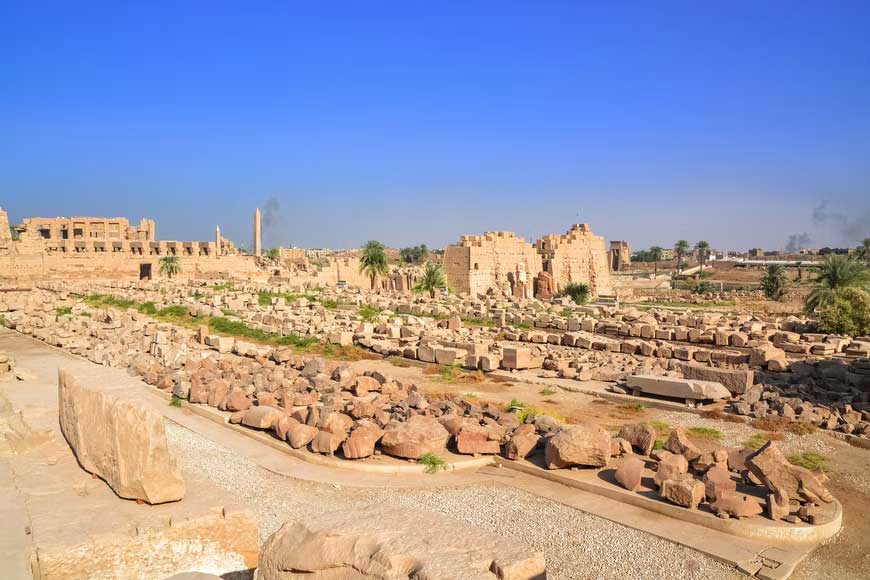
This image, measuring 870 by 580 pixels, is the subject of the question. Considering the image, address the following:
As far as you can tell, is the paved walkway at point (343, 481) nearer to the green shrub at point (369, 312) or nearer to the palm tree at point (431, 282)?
the green shrub at point (369, 312)

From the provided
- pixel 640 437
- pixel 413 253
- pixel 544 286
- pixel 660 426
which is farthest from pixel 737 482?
pixel 413 253

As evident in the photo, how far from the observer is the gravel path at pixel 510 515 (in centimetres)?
590

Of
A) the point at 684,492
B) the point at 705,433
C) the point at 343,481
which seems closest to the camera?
the point at 684,492

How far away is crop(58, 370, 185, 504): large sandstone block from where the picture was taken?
17.6ft

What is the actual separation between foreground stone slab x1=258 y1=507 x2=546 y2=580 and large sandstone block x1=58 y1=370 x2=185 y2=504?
5.01ft

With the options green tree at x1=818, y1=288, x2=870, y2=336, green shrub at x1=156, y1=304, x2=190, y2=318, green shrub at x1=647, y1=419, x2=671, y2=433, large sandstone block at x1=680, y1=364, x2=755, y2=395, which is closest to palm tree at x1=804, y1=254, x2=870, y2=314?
green tree at x1=818, y1=288, x2=870, y2=336

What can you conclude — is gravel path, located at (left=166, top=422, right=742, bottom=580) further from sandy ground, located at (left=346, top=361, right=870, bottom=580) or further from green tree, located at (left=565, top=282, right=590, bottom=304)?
green tree, located at (left=565, top=282, right=590, bottom=304)

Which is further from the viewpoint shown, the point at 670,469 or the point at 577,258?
the point at 577,258

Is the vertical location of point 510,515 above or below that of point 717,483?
below

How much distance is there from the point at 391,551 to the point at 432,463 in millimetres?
4724

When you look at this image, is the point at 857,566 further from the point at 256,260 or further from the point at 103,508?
the point at 256,260

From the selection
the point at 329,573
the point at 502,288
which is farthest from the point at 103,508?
the point at 502,288

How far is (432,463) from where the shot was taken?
27.7 ft

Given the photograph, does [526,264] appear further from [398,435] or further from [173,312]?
[398,435]
